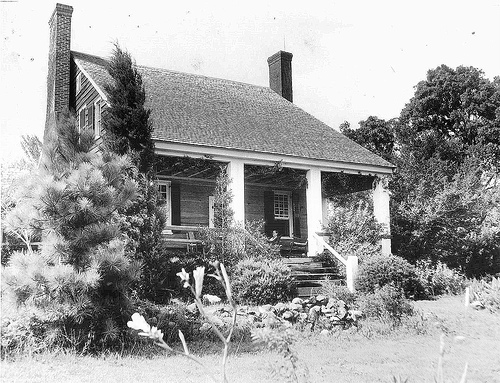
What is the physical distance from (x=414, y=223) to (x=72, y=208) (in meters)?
15.2

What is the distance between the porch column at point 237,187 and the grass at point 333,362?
680 centimetres

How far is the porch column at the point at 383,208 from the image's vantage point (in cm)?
1916

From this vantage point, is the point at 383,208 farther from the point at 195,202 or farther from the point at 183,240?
the point at 183,240

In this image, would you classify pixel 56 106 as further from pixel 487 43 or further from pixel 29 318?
pixel 487 43

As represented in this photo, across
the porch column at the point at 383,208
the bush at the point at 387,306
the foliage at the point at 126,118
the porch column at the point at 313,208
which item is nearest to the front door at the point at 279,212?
the porch column at the point at 313,208

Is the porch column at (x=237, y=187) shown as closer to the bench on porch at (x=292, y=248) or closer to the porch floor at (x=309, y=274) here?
the porch floor at (x=309, y=274)

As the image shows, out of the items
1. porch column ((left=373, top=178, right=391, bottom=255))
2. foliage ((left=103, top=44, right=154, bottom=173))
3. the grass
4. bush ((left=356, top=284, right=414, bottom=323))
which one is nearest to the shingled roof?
porch column ((left=373, top=178, right=391, bottom=255))

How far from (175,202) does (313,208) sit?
4876 millimetres

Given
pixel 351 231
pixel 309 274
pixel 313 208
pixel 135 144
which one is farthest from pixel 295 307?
pixel 313 208

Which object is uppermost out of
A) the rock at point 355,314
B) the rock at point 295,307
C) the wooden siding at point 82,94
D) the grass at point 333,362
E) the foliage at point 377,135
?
the foliage at point 377,135

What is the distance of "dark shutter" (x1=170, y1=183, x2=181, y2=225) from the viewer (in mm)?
19484

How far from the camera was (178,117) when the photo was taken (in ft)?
→ 62.2

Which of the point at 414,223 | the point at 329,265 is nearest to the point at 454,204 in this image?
the point at 414,223

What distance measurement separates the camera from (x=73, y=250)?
852 centimetres
